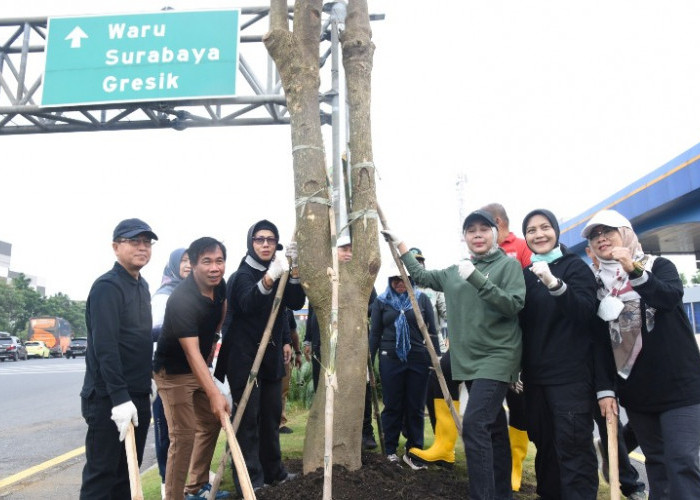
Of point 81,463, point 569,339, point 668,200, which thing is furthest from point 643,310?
point 668,200

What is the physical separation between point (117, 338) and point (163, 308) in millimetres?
1387

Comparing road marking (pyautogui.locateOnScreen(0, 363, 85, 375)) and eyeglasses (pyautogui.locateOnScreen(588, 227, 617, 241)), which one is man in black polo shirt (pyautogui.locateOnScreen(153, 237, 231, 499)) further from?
road marking (pyautogui.locateOnScreen(0, 363, 85, 375))

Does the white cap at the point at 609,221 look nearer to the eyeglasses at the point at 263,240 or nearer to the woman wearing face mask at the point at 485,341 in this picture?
the woman wearing face mask at the point at 485,341

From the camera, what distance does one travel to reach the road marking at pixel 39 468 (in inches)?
194

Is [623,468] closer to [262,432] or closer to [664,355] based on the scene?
[664,355]

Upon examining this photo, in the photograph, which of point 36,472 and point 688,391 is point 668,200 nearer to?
point 688,391

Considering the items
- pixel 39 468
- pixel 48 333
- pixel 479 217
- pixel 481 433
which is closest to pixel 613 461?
pixel 481 433

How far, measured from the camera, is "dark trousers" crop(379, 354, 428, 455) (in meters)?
4.98

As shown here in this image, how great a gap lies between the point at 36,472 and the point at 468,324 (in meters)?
4.41

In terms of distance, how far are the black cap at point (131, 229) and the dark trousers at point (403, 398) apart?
8.75 feet

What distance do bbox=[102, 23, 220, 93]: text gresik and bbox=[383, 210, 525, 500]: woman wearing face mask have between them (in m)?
5.60

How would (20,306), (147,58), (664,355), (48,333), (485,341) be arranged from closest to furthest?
(664,355) < (485,341) < (147,58) < (48,333) < (20,306)

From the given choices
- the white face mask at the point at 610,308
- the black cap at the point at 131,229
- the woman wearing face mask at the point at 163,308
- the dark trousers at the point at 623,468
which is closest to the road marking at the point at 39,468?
the woman wearing face mask at the point at 163,308

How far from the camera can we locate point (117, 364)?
2.89m
